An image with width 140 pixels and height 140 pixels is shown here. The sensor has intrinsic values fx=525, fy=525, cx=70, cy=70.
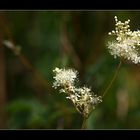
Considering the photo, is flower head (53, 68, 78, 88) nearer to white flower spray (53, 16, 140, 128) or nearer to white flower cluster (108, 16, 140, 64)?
white flower spray (53, 16, 140, 128)

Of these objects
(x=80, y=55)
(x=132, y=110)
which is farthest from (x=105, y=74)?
(x=80, y=55)

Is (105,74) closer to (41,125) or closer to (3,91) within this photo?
(41,125)

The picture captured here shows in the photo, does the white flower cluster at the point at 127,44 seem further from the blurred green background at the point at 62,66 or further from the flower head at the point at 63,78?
the blurred green background at the point at 62,66

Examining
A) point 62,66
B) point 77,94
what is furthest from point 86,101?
point 62,66

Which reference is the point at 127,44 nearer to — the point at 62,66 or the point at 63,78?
the point at 63,78

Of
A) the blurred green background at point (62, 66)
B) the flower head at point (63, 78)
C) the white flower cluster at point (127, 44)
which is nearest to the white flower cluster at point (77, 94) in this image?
the flower head at point (63, 78)
